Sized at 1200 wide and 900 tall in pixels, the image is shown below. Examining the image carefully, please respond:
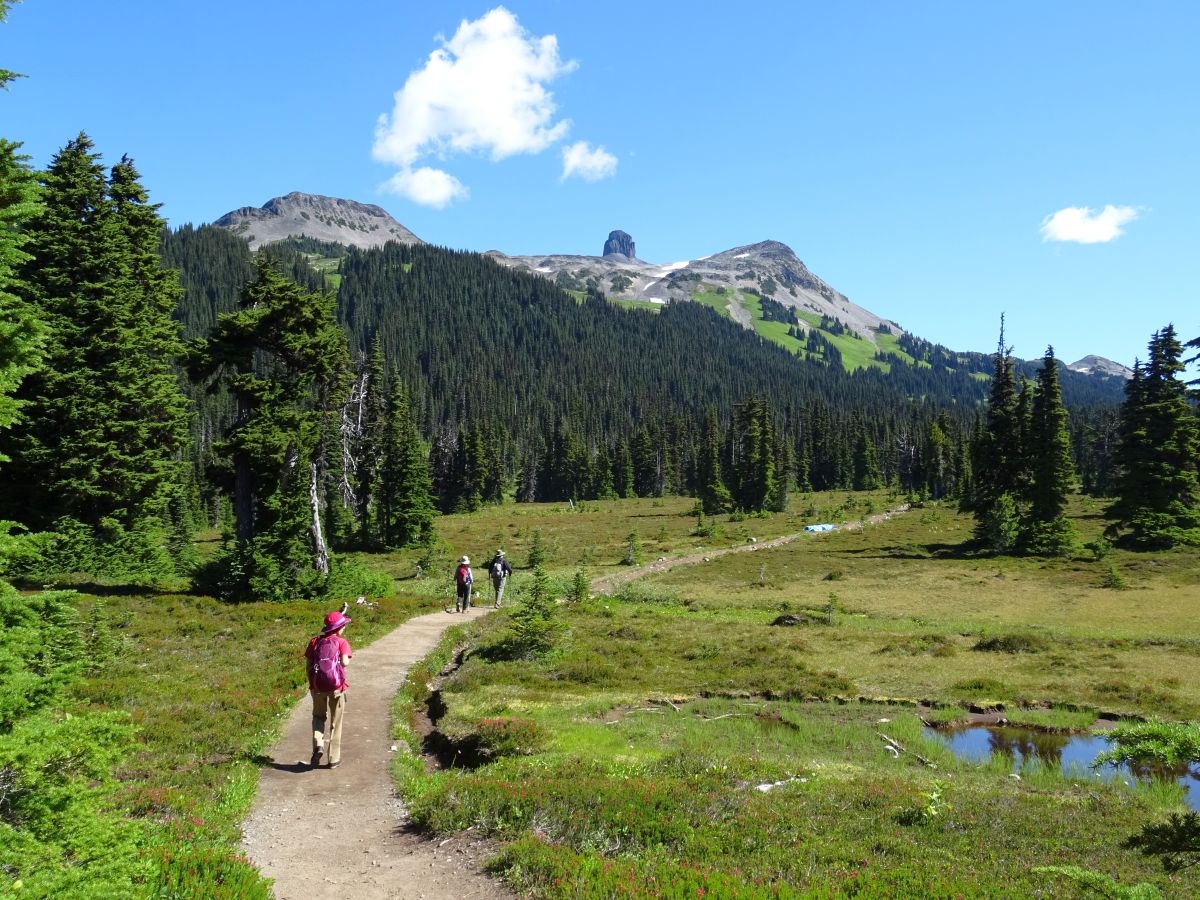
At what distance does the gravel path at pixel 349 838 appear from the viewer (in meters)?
7.78

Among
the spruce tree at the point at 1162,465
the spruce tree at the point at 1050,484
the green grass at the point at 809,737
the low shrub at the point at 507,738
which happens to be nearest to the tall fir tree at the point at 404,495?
the green grass at the point at 809,737

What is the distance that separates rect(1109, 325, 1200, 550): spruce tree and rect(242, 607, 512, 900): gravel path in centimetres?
5875

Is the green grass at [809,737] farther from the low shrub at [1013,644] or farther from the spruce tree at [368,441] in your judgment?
the spruce tree at [368,441]

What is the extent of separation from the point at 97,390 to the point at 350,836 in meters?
23.5

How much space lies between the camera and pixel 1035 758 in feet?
52.1

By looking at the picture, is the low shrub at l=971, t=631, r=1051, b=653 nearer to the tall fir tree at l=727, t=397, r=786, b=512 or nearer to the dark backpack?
the dark backpack

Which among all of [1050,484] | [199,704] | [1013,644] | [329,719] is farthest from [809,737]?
[1050,484]

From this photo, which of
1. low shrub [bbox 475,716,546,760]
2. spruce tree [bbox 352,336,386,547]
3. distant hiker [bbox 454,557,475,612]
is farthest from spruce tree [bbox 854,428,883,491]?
low shrub [bbox 475,716,546,760]

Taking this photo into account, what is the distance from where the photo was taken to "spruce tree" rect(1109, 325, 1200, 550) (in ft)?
169

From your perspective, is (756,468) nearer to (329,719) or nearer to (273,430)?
(273,430)

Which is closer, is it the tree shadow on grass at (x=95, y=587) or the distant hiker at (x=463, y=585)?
the tree shadow on grass at (x=95, y=587)

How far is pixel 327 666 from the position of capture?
38.2 feet

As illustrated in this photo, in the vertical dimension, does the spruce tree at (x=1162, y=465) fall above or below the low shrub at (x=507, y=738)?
above

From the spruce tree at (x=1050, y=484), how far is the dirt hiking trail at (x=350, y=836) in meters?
55.6
